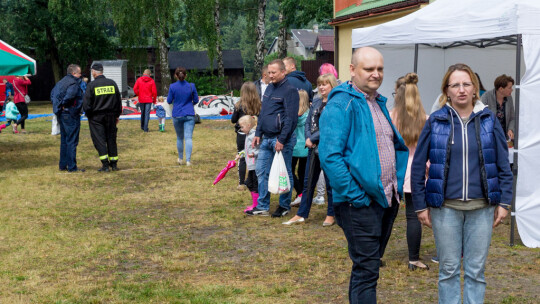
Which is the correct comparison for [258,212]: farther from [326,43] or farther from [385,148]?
[326,43]

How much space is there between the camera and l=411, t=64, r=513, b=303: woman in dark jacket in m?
4.20

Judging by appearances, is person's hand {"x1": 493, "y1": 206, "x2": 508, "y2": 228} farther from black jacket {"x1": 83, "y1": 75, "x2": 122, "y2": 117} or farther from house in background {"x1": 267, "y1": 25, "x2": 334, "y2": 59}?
house in background {"x1": 267, "y1": 25, "x2": 334, "y2": 59}

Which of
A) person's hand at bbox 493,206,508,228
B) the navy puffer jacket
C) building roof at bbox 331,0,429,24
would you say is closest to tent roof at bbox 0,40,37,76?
building roof at bbox 331,0,429,24

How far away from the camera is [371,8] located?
60.3 ft

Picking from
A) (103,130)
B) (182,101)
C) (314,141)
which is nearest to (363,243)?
(314,141)

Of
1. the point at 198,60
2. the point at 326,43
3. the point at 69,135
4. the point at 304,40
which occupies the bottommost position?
the point at 69,135

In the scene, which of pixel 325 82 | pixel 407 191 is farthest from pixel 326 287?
pixel 325 82

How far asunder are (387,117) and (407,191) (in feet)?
6.39

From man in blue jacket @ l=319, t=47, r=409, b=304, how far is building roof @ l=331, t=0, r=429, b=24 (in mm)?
11991

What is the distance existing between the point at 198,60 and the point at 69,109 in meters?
52.5

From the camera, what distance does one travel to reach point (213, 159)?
14.3 meters

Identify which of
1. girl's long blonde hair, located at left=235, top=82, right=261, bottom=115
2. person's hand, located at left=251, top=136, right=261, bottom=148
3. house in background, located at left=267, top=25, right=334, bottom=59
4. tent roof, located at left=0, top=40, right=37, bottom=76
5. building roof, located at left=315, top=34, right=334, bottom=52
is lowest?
person's hand, located at left=251, top=136, right=261, bottom=148

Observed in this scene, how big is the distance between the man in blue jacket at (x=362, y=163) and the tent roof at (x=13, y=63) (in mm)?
11056

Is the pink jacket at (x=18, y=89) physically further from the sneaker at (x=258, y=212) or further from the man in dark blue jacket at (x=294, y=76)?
the sneaker at (x=258, y=212)
